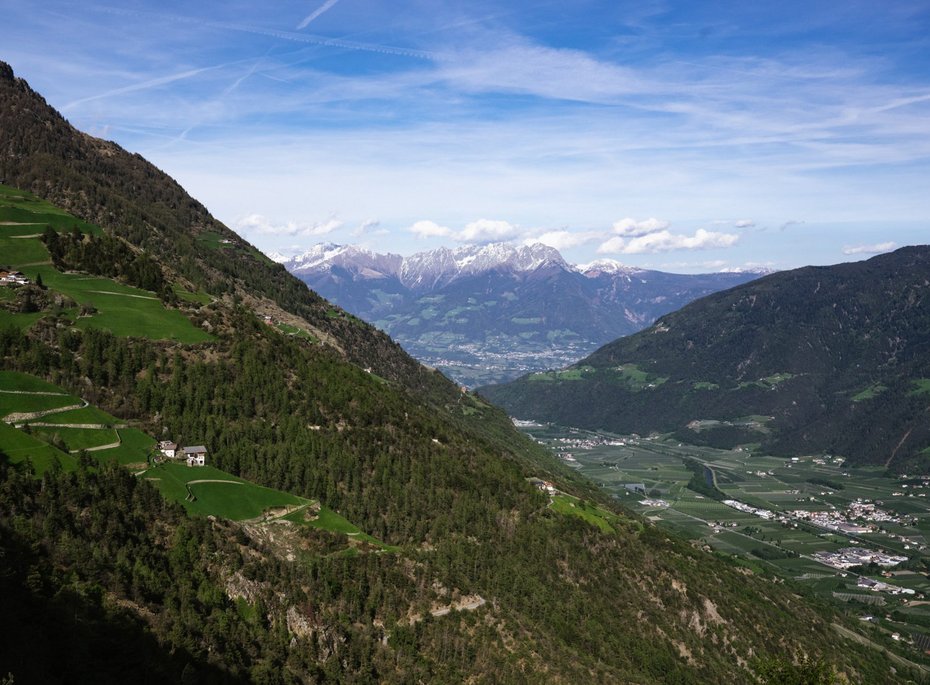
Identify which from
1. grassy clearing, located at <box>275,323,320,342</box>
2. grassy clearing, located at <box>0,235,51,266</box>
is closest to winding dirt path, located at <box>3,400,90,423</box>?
grassy clearing, located at <box>0,235,51,266</box>

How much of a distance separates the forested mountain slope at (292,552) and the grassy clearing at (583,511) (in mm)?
1768

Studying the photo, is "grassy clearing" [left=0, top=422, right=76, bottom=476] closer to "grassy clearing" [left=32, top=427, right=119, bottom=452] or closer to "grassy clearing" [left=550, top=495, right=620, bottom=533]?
"grassy clearing" [left=32, top=427, right=119, bottom=452]

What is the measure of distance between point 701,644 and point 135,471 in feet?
282

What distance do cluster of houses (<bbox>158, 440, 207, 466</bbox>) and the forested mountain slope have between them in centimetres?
369

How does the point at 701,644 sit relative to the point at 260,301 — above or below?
below

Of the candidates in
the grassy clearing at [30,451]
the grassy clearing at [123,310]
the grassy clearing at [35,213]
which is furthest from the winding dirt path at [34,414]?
the grassy clearing at [35,213]

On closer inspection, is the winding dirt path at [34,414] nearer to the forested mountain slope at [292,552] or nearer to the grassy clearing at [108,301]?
the forested mountain slope at [292,552]

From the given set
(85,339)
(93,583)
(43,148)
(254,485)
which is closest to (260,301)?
(43,148)

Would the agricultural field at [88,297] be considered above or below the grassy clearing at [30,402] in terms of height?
above

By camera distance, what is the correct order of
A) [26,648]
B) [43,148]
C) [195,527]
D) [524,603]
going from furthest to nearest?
[43,148] → [524,603] → [195,527] → [26,648]

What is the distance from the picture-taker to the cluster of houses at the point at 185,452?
262ft

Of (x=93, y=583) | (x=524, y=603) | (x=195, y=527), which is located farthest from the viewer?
(x=524, y=603)

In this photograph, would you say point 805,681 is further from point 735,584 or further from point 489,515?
point 735,584

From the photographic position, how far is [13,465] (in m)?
61.1
